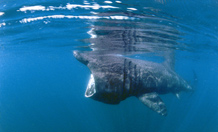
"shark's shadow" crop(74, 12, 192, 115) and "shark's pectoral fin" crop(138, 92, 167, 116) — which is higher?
"shark's shadow" crop(74, 12, 192, 115)

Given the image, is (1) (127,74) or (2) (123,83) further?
(1) (127,74)

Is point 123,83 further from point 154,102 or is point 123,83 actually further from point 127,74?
point 154,102

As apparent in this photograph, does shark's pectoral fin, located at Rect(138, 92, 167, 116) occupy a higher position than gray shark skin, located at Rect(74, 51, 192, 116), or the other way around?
gray shark skin, located at Rect(74, 51, 192, 116)

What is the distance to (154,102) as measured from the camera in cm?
620

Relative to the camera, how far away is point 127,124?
497 inches

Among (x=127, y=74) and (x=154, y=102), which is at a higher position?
(x=127, y=74)

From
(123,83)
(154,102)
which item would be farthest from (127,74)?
(154,102)

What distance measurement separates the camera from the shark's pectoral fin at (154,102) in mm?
5957

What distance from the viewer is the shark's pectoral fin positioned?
596 centimetres

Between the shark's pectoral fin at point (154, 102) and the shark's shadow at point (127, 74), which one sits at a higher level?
the shark's shadow at point (127, 74)

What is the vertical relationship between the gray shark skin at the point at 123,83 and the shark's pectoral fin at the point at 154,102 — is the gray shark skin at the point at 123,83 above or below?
above

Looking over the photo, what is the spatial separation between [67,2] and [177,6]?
5.64 meters

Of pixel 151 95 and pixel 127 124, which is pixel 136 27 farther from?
pixel 127 124

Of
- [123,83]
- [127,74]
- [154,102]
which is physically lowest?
[154,102]
